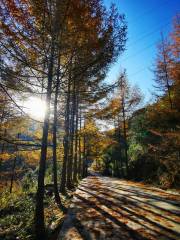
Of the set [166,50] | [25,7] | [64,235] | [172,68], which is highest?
[166,50]

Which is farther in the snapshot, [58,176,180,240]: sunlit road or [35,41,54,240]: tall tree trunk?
[35,41,54,240]: tall tree trunk

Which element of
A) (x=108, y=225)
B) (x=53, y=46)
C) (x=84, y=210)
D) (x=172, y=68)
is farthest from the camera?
(x=172, y=68)

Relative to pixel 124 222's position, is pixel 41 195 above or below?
above

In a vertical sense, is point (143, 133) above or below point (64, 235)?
above

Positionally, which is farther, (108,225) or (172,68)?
(172,68)

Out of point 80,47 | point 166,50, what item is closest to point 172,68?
point 166,50

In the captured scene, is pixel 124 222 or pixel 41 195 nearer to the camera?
pixel 124 222

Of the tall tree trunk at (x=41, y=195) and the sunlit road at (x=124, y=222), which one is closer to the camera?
the sunlit road at (x=124, y=222)

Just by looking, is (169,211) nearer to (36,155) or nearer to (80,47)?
(80,47)

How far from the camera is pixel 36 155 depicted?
54.7 ft

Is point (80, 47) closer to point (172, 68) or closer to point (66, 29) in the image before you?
point (66, 29)

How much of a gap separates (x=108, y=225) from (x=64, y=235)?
93 cm

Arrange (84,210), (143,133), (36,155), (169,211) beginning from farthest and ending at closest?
(143,133), (36,155), (84,210), (169,211)

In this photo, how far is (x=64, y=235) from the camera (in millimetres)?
3557
